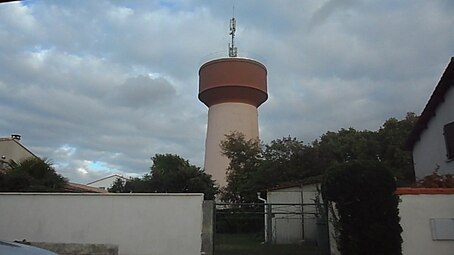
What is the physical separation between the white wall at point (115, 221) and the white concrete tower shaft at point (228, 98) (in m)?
19.7

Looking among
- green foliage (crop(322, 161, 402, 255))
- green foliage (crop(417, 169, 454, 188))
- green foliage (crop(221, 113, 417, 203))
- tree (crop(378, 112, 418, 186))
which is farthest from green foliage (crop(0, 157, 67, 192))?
tree (crop(378, 112, 418, 186))

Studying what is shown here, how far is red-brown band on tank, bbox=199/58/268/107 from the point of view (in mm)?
33500

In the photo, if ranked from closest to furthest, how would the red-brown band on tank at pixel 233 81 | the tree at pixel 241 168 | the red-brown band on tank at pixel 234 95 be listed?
the tree at pixel 241 168, the red-brown band on tank at pixel 233 81, the red-brown band on tank at pixel 234 95

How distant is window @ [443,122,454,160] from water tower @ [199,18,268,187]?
1885cm

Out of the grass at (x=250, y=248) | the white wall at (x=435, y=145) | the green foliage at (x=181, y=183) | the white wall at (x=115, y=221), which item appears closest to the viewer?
the white wall at (x=115, y=221)

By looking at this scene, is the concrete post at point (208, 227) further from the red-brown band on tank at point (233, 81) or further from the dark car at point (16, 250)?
the red-brown band on tank at point (233, 81)

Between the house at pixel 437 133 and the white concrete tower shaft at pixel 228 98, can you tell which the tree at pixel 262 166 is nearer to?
the white concrete tower shaft at pixel 228 98

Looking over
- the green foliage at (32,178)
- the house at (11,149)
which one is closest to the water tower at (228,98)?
the green foliage at (32,178)

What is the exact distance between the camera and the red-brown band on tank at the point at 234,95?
33812mm

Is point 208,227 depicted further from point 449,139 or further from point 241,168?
point 241,168

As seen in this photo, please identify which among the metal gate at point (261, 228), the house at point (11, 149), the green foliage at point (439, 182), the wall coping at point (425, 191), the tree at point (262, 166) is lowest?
the metal gate at point (261, 228)

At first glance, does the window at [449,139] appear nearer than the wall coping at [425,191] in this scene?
No

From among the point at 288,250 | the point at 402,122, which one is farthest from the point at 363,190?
the point at 402,122

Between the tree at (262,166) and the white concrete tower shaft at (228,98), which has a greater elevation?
the white concrete tower shaft at (228,98)
